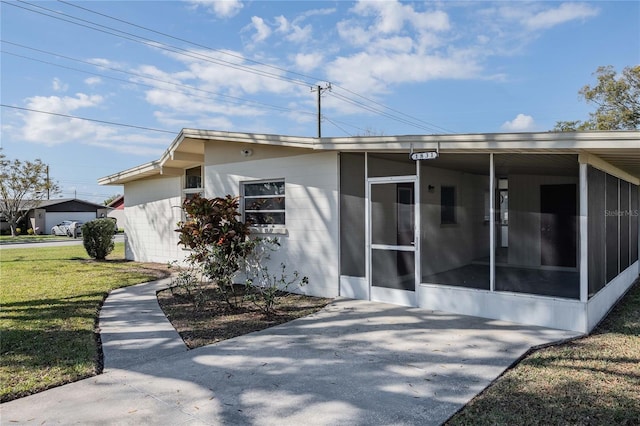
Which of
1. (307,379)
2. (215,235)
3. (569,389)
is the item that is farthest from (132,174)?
(569,389)

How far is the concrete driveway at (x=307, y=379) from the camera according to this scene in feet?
10.7

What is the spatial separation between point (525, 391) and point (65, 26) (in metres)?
18.0

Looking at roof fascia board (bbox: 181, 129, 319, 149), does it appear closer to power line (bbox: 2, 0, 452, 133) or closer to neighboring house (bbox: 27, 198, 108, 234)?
power line (bbox: 2, 0, 452, 133)

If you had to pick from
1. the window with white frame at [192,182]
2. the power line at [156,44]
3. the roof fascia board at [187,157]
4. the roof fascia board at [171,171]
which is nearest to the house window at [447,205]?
the roof fascia board at [187,157]

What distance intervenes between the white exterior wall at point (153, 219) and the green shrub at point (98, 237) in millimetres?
613

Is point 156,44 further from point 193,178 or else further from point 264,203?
point 264,203

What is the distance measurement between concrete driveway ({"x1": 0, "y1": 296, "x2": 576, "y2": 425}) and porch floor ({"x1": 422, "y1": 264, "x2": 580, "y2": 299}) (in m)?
0.60

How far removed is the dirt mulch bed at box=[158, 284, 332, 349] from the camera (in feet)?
18.4

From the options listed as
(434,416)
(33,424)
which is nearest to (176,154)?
(33,424)

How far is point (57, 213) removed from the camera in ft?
125

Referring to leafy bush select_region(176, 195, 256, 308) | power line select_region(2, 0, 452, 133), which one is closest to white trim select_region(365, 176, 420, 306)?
leafy bush select_region(176, 195, 256, 308)

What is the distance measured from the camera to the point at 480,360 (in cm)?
444

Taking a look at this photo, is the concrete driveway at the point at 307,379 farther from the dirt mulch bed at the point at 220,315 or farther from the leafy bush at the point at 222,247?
the leafy bush at the point at 222,247

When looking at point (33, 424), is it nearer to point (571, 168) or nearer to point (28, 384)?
point (28, 384)
